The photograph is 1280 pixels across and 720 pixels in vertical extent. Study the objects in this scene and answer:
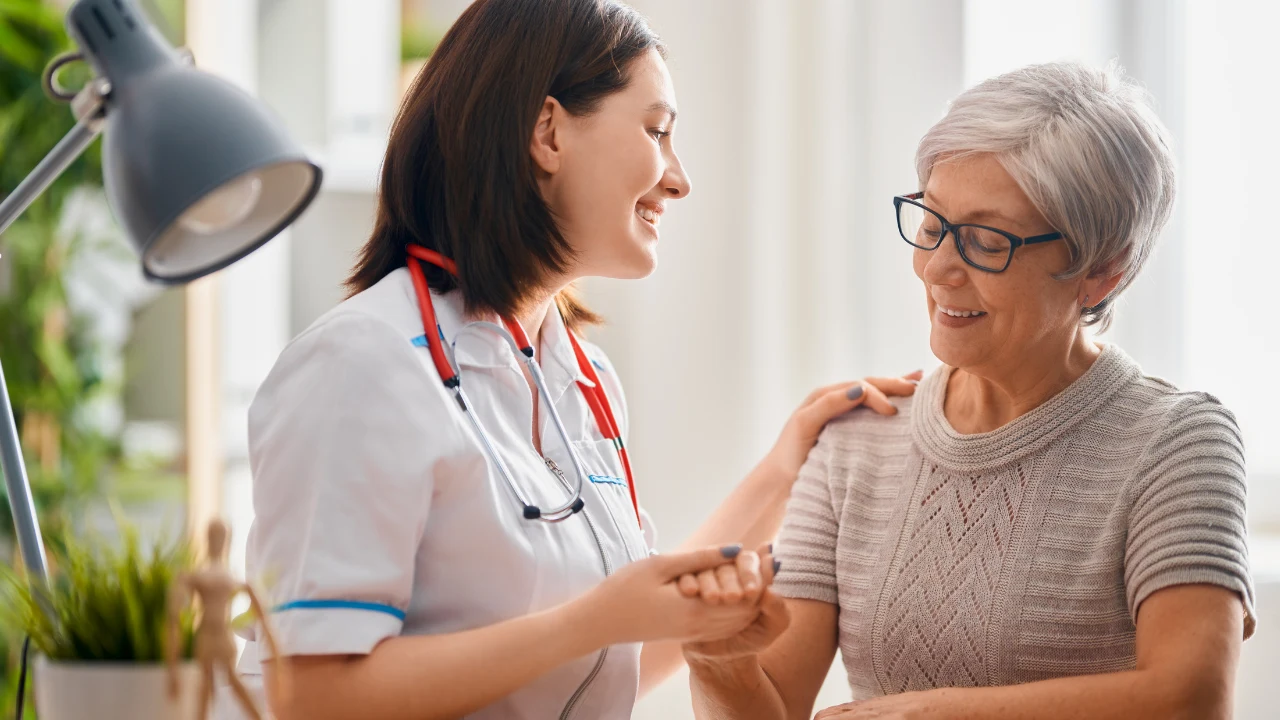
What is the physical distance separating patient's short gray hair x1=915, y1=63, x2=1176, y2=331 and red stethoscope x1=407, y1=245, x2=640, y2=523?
592 millimetres

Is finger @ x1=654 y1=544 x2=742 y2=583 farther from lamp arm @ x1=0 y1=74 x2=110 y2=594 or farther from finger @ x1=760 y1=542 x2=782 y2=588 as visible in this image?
lamp arm @ x1=0 y1=74 x2=110 y2=594

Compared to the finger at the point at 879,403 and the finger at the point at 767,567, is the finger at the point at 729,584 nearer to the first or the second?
the finger at the point at 767,567

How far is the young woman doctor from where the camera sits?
3.95 ft

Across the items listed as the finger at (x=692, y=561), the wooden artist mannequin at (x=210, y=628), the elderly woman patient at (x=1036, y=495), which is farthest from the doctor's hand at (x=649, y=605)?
the wooden artist mannequin at (x=210, y=628)

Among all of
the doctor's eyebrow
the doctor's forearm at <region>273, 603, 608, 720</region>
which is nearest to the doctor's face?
the doctor's eyebrow

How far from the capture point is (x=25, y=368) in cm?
270

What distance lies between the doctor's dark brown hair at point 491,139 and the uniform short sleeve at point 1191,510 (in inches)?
32.3

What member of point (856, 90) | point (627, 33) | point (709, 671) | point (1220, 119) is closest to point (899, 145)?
point (856, 90)

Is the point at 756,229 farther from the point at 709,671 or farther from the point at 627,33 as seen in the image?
the point at 709,671

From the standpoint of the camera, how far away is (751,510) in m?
1.89

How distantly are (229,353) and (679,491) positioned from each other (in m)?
1.25

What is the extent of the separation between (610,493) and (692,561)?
14.6 inches

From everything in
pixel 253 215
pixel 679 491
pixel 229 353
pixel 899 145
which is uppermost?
pixel 253 215

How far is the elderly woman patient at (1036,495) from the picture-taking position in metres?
1.37
